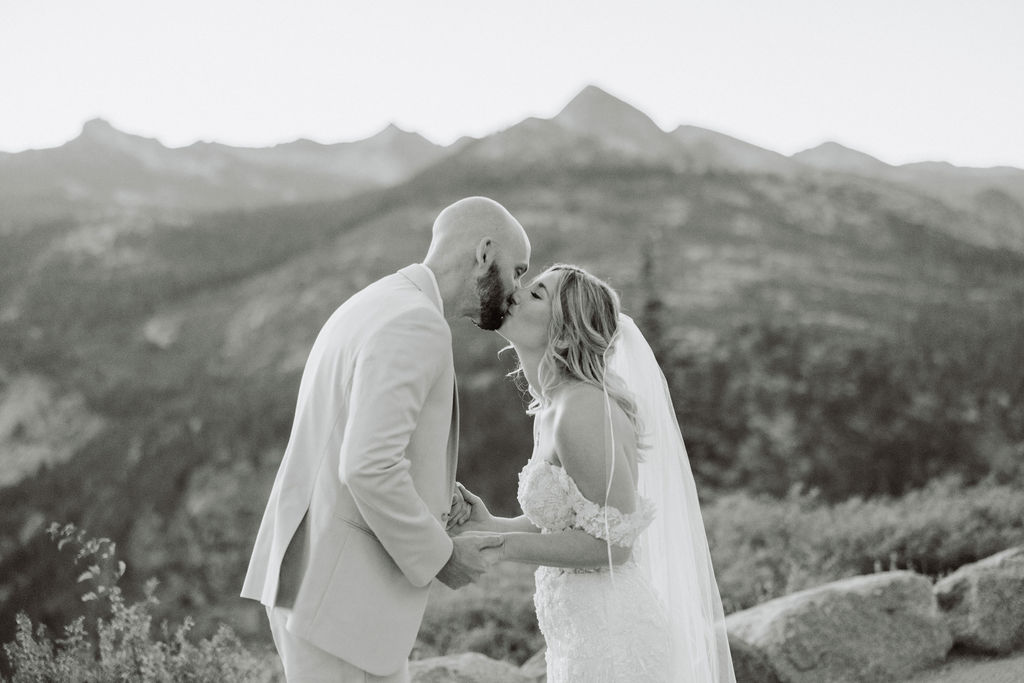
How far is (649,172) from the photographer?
25.0m

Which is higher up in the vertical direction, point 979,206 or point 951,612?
point 979,206

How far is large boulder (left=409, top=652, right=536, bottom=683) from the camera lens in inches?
185

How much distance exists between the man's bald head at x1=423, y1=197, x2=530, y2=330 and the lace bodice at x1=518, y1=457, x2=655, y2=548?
68 centimetres

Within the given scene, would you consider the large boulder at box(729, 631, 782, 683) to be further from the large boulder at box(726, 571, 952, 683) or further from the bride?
the bride

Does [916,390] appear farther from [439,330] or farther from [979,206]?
[439,330]

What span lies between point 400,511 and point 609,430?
0.97m

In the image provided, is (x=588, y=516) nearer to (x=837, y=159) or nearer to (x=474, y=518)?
(x=474, y=518)

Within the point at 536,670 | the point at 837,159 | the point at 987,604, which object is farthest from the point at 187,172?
the point at 987,604

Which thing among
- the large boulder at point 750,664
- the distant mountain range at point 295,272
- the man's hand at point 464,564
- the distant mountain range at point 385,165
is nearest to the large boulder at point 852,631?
the large boulder at point 750,664

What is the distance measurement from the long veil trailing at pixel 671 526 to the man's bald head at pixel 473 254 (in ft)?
2.35

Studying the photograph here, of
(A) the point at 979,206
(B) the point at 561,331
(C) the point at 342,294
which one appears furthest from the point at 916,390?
(B) the point at 561,331

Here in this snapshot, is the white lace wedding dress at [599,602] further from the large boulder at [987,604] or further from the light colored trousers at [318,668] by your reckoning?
the large boulder at [987,604]

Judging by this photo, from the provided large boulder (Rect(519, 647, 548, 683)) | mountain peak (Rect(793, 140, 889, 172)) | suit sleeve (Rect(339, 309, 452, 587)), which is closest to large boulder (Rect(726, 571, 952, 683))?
large boulder (Rect(519, 647, 548, 683))

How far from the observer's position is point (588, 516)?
3168 millimetres
